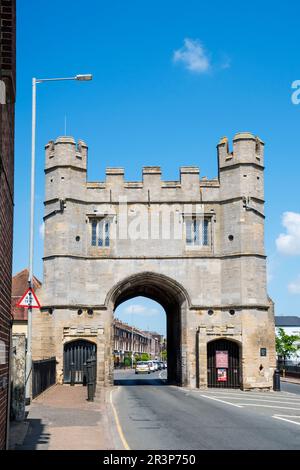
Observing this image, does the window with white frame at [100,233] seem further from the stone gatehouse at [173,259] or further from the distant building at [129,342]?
the distant building at [129,342]

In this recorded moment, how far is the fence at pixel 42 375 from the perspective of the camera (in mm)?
23094

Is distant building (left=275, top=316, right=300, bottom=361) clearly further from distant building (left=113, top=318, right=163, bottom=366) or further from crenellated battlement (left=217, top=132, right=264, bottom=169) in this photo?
crenellated battlement (left=217, top=132, right=264, bottom=169)

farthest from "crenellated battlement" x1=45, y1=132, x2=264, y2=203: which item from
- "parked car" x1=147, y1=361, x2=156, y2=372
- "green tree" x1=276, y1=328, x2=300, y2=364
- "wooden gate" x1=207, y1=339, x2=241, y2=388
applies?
"green tree" x1=276, y1=328, x2=300, y2=364

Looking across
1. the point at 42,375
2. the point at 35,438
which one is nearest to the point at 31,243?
the point at 42,375

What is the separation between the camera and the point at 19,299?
143 feet

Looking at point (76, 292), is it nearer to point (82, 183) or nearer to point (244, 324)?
point (82, 183)

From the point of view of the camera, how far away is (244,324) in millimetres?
33656

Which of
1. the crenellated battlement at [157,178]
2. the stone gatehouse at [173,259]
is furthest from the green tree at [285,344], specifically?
the crenellated battlement at [157,178]

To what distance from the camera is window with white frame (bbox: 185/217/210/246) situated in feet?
117

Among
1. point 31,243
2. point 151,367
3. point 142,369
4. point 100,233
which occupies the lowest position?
point 151,367

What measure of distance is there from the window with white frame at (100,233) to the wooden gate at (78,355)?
572 cm

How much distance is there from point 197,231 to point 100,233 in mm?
5700

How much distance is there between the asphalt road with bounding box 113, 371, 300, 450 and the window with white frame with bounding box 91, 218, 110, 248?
1226 cm

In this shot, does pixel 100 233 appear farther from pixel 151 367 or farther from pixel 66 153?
pixel 151 367
